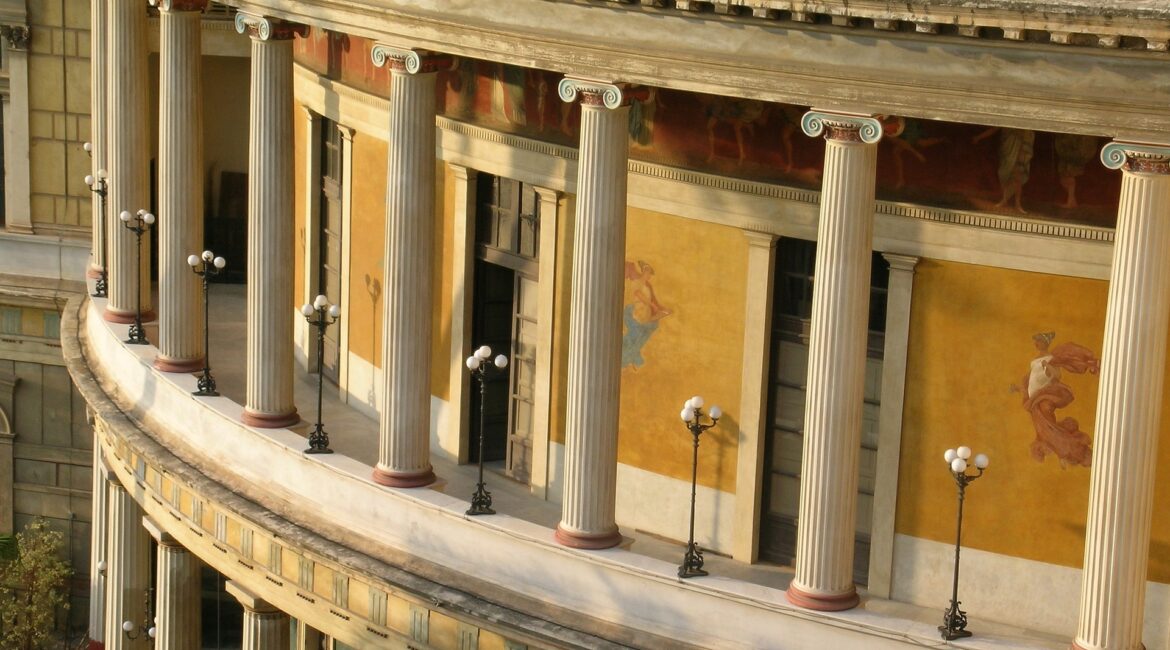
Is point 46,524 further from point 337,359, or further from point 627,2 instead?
point 627,2

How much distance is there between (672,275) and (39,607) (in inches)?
942

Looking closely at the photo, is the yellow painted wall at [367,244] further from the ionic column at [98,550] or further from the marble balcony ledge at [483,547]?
the ionic column at [98,550]

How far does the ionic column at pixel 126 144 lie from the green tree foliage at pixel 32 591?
974cm

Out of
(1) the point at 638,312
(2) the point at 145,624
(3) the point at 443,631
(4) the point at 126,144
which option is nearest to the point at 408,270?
(1) the point at 638,312

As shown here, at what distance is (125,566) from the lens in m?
47.1

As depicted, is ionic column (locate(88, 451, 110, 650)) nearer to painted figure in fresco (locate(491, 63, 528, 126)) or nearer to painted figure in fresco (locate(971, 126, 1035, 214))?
painted figure in fresco (locate(491, 63, 528, 126))

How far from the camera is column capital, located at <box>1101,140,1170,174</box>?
94.4 ft

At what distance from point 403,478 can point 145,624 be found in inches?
497

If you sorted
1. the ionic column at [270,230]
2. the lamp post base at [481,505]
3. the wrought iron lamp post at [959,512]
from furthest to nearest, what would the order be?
the ionic column at [270,230] < the lamp post base at [481,505] < the wrought iron lamp post at [959,512]

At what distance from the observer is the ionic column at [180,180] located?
42156 mm

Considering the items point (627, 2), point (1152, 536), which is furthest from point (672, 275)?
point (1152, 536)

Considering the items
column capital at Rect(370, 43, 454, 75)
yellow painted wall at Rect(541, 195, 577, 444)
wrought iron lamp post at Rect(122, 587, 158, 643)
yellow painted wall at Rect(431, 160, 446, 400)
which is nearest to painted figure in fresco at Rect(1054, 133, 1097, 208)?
yellow painted wall at Rect(541, 195, 577, 444)

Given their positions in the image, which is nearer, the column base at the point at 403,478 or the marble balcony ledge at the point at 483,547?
the marble balcony ledge at the point at 483,547

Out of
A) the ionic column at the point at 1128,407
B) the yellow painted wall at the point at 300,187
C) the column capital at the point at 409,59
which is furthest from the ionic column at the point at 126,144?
the ionic column at the point at 1128,407
